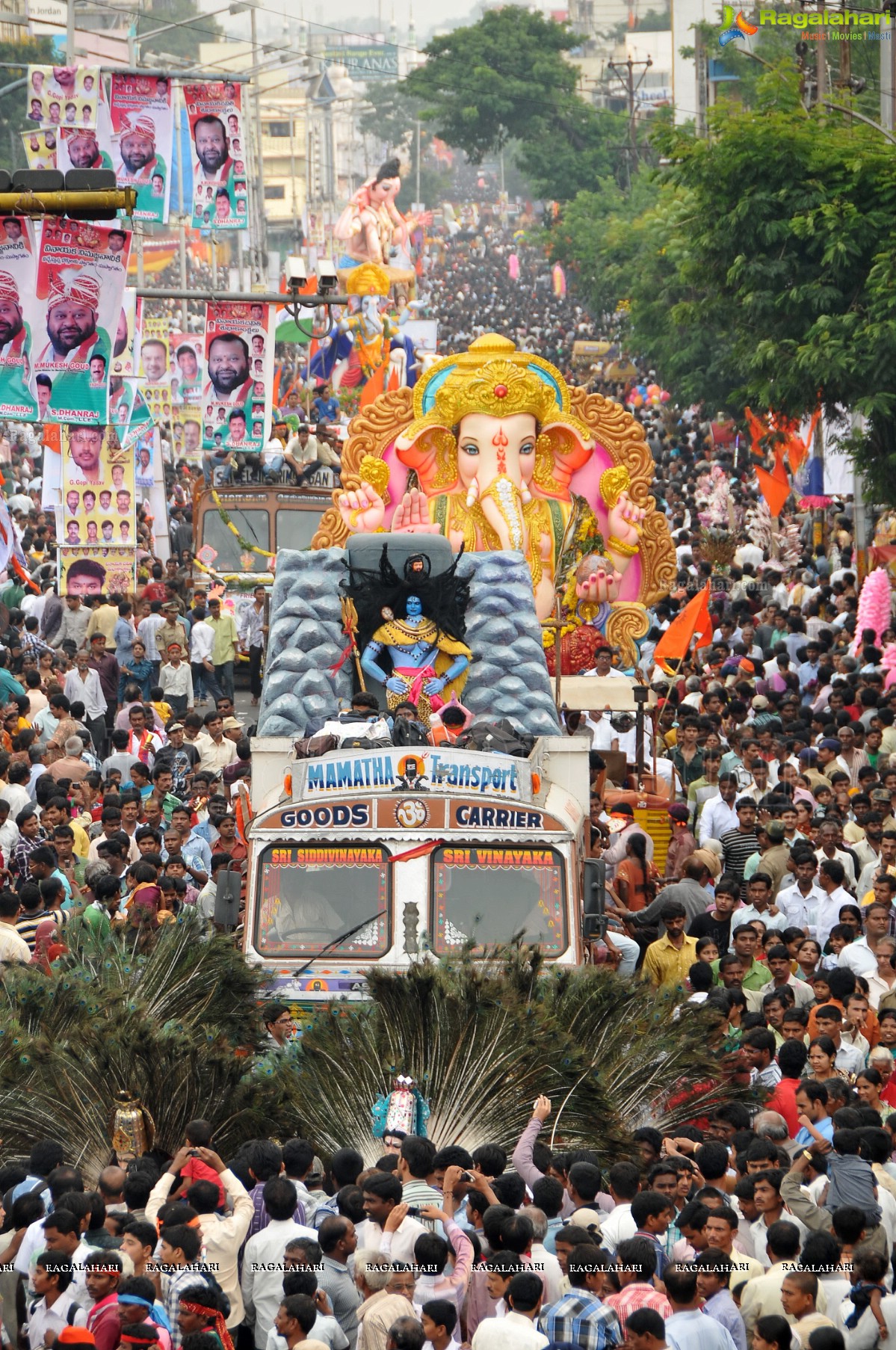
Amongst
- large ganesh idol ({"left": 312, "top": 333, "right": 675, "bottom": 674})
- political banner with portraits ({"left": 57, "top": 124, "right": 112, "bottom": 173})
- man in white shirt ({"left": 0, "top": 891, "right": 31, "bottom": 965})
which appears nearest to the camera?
man in white shirt ({"left": 0, "top": 891, "right": 31, "bottom": 965})

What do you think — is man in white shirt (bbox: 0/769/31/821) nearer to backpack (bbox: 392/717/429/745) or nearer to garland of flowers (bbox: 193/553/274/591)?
backpack (bbox: 392/717/429/745)

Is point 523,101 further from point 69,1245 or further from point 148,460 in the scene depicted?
point 69,1245

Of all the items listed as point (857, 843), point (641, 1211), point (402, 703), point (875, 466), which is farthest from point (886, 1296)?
point (875, 466)

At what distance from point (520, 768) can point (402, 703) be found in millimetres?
2297

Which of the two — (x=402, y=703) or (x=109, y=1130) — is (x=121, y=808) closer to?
(x=402, y=703)

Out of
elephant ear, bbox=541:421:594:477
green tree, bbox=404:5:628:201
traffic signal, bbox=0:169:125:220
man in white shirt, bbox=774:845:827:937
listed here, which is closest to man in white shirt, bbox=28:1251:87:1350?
man in white shirt, bbox=774:845:827:937

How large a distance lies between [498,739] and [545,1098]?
4.00m

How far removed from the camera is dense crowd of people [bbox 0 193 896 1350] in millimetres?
7773

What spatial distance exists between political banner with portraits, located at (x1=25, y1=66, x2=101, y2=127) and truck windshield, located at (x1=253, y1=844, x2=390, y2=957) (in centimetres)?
1776

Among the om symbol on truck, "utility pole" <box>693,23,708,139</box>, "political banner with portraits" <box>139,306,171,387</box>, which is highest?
"utility pole" <box>693,23,708,139</box>

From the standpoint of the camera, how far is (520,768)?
40.3 feet

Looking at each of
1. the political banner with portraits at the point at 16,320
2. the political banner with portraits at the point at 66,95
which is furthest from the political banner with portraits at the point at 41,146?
the political banner with portraits at the point at 16,320

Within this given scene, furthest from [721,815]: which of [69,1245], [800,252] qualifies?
Answer: [800,252]

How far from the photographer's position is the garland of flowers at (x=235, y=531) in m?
28.2
